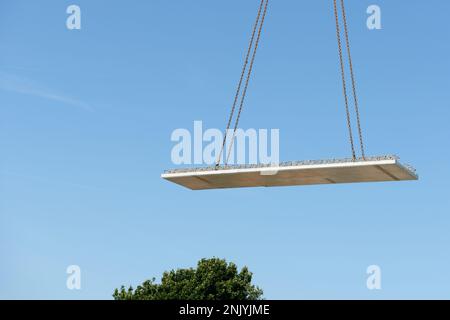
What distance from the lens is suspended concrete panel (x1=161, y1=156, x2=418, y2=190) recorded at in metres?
29.5

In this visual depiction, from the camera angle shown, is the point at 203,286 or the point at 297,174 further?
the point at 203,286

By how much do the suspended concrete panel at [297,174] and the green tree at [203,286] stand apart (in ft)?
95.9

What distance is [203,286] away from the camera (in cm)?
6097

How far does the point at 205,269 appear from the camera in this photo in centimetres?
6234

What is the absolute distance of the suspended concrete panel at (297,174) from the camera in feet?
96.8

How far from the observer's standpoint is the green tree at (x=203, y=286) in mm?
61188

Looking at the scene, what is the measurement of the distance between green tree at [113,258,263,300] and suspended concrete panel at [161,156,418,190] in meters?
29.2

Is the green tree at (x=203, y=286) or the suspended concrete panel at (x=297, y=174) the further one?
the green tree at (x=203, y=286)

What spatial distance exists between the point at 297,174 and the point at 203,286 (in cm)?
3167

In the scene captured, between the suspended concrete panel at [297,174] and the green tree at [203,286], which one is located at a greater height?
the suspended concrete panel at [297,174]
